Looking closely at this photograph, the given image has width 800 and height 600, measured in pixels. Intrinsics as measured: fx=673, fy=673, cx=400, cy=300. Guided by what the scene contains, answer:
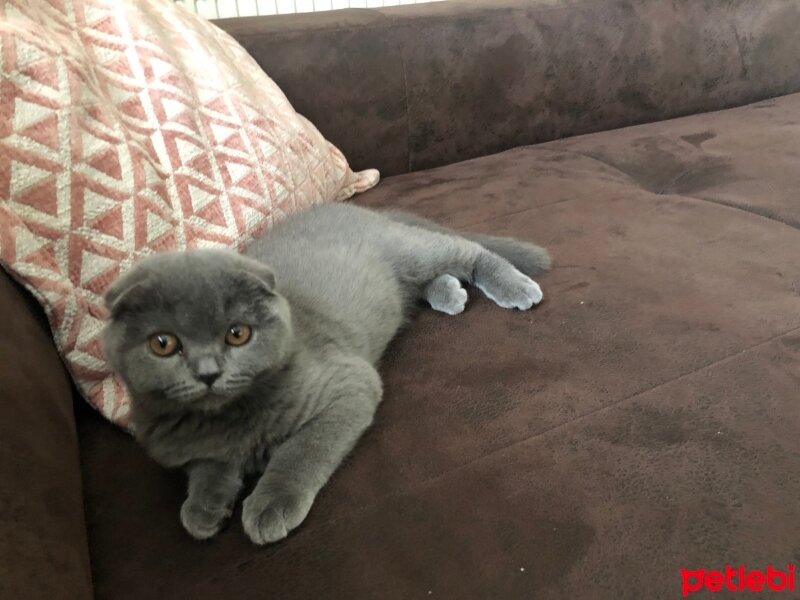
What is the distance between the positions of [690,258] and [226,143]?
834 mm

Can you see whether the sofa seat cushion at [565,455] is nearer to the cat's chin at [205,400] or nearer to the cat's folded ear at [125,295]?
the cat's chin at [205,400]

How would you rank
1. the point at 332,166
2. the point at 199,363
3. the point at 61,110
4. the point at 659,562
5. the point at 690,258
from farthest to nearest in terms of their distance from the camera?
the point at 332,166, the point at 690,258, the point at 61,110, the point at 199,363, the point at 659,562

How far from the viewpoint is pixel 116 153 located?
37.5 inches

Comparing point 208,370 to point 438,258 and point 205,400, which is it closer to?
point 205,400

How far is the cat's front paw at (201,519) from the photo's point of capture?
73cm

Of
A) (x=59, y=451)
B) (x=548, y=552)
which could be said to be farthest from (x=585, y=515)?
(x=59, y=451)

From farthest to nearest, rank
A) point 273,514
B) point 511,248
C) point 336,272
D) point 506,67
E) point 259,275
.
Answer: point 506,67 < point 511,248 < point 336,272 < point 259,275 < point 273,514

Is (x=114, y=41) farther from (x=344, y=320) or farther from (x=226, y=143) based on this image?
(x=344, y=320)

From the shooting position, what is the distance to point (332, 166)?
57.3 inches

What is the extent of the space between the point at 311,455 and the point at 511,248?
582 millimetres

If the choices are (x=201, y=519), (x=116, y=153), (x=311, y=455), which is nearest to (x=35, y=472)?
(x=201, y=519)

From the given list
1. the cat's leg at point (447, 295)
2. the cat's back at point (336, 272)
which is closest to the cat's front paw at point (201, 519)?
the cat's back at point (336, 272)

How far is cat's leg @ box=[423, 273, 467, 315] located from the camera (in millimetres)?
1138

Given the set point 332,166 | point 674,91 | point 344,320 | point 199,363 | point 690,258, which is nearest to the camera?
point 199,363
